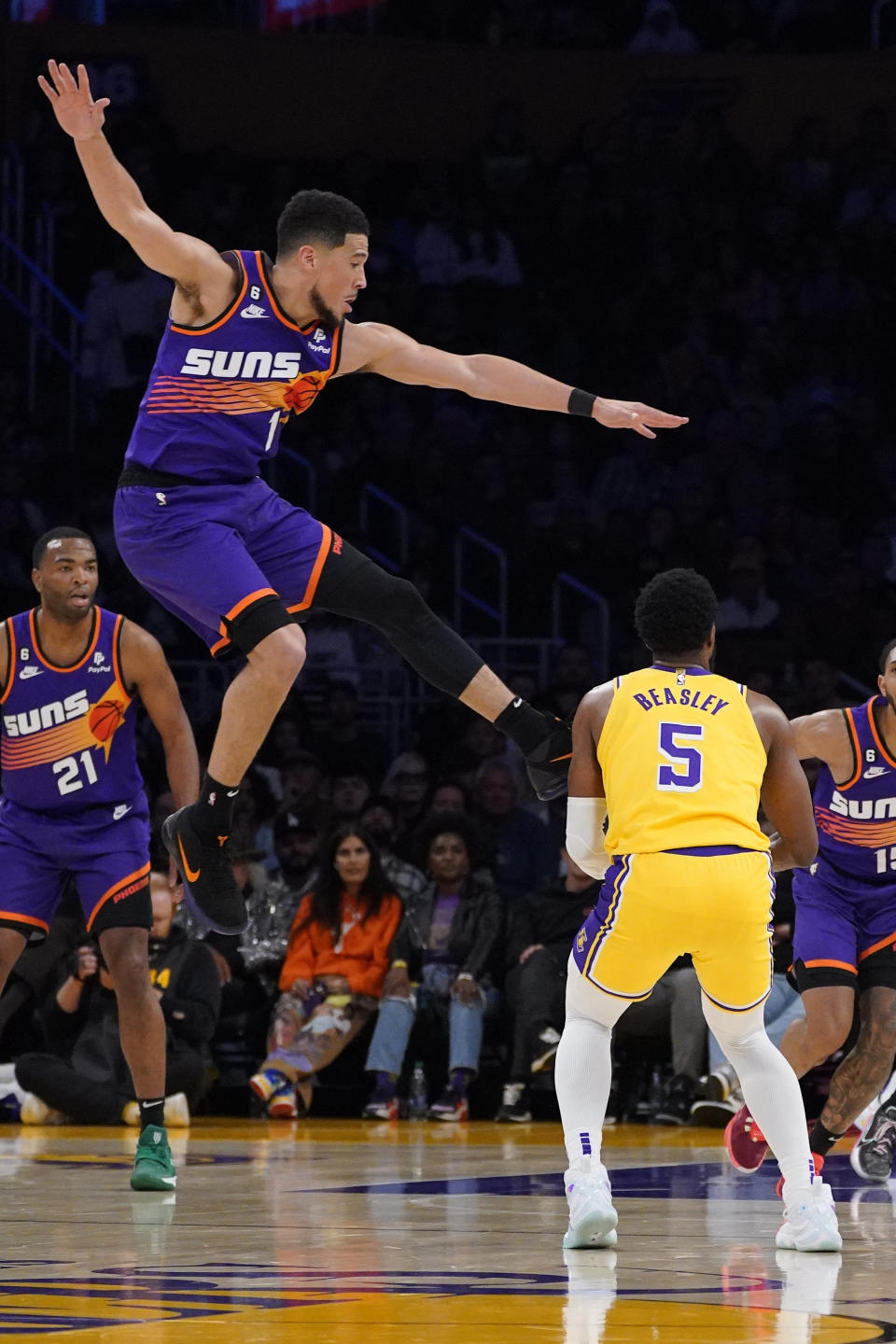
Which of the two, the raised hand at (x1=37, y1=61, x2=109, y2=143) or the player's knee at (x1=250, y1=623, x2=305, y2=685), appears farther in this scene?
the player's knee at (x1=250, y1=623, x2=305, y2=685)


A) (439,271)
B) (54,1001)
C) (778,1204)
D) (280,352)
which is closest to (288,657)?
(280,352)

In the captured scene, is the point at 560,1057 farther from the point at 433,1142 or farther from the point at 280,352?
the point at 433,1142

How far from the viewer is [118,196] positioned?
5145 millimetres

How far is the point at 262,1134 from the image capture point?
970cm

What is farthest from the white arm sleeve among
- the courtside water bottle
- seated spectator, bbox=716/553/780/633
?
seated spectator, bbox=716/553/780/633

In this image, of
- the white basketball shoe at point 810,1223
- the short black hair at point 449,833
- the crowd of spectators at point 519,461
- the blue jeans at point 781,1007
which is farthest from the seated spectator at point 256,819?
the white basketball shoe at point 810,1223

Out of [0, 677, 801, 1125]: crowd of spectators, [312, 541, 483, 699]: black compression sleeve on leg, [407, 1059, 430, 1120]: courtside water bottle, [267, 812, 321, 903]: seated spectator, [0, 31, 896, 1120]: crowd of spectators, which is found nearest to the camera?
[312, 541, 483, 699]: black compression sleeve on leg

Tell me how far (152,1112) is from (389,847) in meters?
4.81

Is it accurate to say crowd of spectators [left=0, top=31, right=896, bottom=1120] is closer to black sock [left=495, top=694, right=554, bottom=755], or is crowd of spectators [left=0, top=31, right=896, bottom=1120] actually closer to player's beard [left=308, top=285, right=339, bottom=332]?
black sock [left=495, top=694, right=554, bottom=755]

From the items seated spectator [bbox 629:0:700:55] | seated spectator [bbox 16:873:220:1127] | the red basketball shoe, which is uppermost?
seated spectator [bbox 629:0:700:55]

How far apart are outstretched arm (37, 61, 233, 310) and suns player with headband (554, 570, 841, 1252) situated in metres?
1.54

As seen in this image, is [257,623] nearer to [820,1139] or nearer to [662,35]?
[820,1139]

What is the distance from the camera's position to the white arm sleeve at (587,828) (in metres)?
5.26

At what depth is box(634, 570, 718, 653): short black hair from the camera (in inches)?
208
